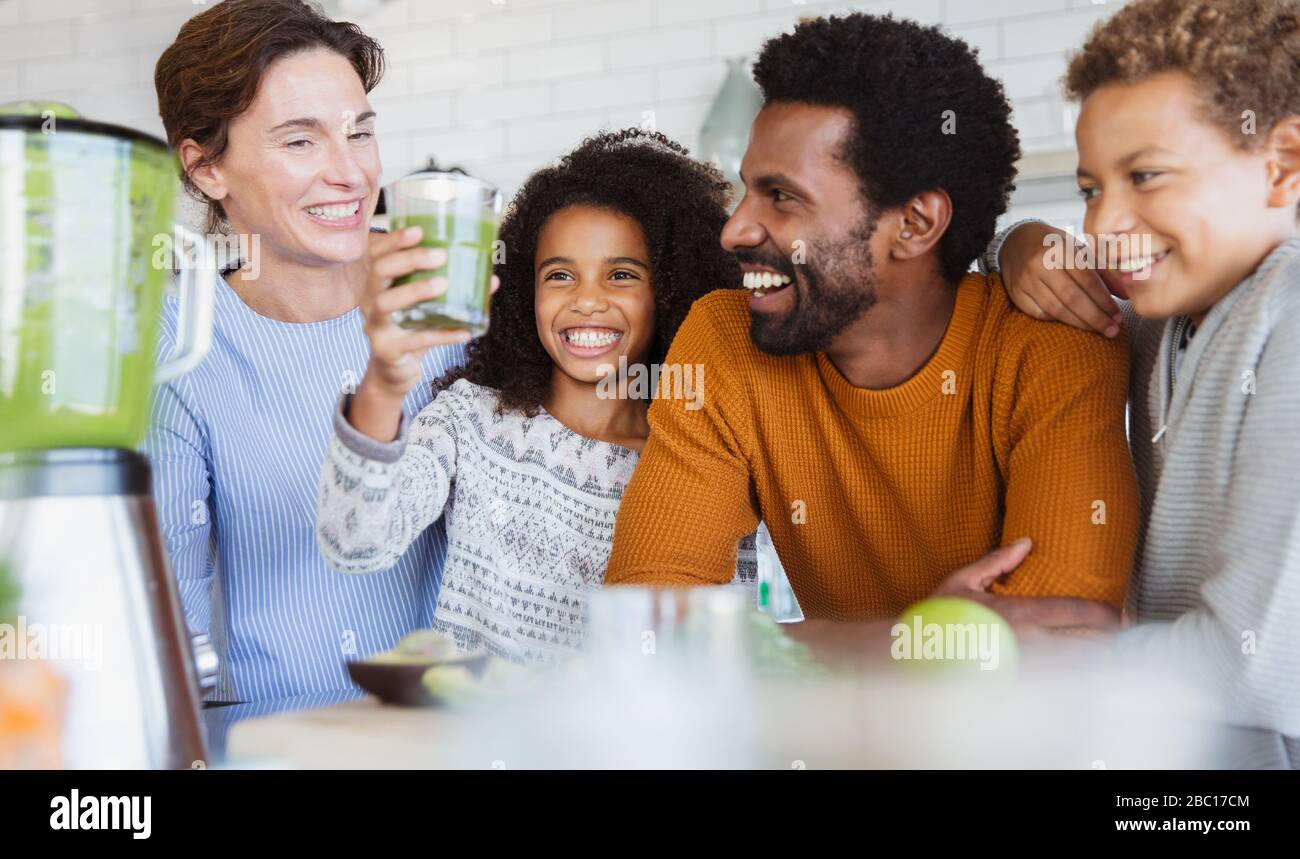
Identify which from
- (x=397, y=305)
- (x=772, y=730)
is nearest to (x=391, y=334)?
(x=397, y=305)

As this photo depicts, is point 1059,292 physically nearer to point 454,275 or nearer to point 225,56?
point 454,275

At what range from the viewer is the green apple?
0.97 m

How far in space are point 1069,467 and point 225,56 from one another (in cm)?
127

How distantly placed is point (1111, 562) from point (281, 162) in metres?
1.22

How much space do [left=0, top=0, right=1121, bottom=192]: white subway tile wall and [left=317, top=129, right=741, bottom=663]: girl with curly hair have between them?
151cm

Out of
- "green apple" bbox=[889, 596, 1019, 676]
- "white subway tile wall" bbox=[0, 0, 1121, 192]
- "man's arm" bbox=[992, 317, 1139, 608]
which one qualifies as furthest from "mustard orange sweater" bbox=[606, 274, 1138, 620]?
"white subway tile wall" bbox=[0, 0, 1121, 192]

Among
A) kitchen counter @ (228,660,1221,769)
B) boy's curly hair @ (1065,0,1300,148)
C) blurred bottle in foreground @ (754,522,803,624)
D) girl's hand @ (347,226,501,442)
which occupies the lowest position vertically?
blurred bottle in foreground @ (754,522,803,624)

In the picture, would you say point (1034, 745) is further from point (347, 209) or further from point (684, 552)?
point (347, 209)

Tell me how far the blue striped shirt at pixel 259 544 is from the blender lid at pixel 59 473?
91 cm

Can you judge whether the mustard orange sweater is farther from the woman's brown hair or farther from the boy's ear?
the woman's brown hair

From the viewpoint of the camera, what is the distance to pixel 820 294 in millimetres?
1445

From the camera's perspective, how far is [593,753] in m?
0.74

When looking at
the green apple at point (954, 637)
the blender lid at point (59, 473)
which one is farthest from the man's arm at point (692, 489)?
the blender lid at point (59, 473)
